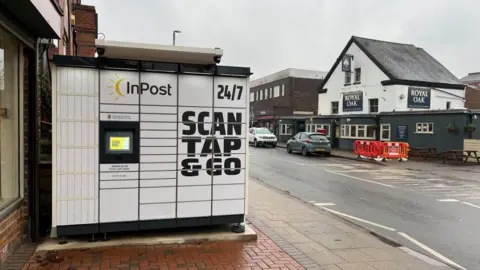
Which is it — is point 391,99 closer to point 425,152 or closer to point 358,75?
point 358,75

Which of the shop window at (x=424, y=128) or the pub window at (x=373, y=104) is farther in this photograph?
the pub window at (x=373, y=104)

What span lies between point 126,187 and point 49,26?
2.20m

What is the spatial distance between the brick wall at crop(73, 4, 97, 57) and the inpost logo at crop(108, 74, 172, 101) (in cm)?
1292

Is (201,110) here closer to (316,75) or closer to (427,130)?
(427,130)

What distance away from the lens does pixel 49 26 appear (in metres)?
4.74

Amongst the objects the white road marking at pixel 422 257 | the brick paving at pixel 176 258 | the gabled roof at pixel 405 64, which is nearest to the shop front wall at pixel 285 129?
the gabled roof at pixel 405 64

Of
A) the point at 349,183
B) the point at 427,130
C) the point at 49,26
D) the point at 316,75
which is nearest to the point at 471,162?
the point at 427,130

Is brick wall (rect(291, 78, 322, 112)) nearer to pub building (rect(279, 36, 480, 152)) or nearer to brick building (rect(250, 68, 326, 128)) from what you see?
brick building (rect(250, 68, 326, 128))

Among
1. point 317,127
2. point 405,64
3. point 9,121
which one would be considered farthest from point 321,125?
point 9,121

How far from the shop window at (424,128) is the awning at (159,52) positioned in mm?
22364

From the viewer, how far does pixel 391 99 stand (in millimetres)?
29625

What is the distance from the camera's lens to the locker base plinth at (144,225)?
500 centimetres

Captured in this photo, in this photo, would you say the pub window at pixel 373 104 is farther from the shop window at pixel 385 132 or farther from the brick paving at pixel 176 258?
the brick paving at pixel 176 258

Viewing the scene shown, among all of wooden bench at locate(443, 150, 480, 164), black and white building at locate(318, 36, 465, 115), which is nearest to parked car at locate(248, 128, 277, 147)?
black and white building at locate(318, 36, 465, 115)
